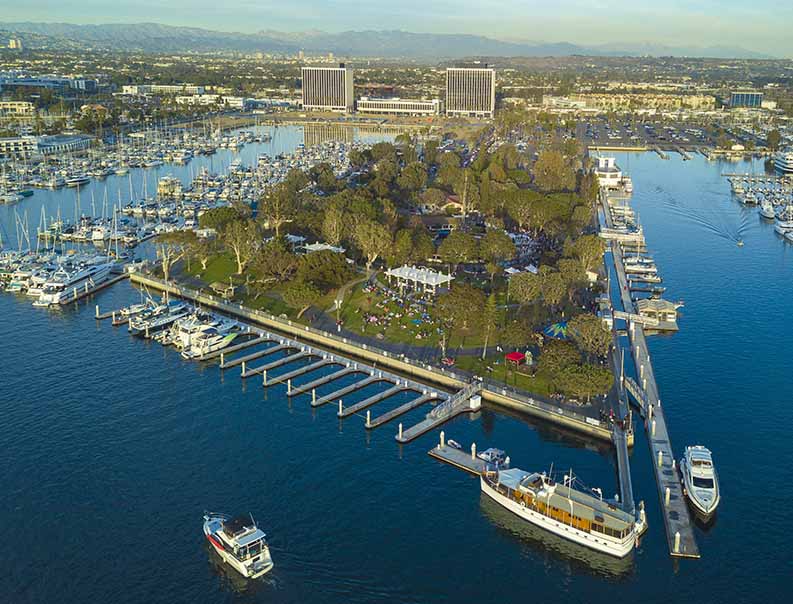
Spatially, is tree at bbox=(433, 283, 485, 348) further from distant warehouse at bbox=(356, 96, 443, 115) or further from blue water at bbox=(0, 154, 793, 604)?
distant warehouse at bbox=(356, 96, 443, 115)

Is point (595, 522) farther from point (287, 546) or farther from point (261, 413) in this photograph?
point (261, 413)

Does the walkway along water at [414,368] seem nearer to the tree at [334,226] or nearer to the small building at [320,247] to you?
the small building at [320,247]

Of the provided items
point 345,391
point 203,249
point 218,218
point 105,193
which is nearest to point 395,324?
point 345,391

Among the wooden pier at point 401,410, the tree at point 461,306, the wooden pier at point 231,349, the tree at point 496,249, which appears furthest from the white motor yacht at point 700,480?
the tree at point 496,249

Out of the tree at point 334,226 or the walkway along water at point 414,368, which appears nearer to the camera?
the walkway along water at point 414,368

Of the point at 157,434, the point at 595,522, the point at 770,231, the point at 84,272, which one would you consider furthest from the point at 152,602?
the point at 770,231
